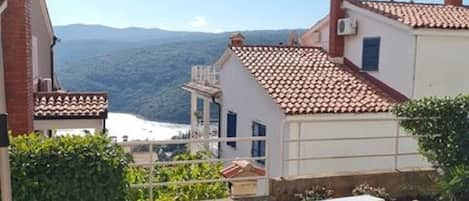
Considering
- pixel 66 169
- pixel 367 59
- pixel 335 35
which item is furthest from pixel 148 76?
pixel 66 169

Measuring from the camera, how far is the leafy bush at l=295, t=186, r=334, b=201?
7.17m

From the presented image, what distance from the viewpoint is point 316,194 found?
7.27m

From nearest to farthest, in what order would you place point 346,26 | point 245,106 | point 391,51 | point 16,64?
point 16,64
point 391,51
point 346,26
point 245,106

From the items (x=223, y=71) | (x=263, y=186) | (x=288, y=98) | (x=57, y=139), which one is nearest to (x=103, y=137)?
(x=57, y=139)

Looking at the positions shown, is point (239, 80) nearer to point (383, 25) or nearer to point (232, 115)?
point (232, 115)

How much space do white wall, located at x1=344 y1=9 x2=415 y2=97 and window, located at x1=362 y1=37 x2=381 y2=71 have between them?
0.53ft

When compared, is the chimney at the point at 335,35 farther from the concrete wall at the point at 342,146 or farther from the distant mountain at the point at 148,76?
the distant mountain at the point at 148,76

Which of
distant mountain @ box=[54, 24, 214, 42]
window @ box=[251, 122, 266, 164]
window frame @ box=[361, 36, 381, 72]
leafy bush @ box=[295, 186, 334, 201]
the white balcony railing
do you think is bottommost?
window @ box=[251, 122, 266, 164]

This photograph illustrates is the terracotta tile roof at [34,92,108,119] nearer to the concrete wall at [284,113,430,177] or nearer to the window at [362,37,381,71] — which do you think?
the concrete wall at [284,113,430,177]

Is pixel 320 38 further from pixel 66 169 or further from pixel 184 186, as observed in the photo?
pixel 66 169

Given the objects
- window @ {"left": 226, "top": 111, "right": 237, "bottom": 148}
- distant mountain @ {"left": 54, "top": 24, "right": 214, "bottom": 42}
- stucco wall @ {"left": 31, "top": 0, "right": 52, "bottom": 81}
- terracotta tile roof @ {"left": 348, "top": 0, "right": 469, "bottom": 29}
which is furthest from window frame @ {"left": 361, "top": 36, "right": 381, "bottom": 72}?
distant mountain @ {"left": 54, "top": 24, "right": 214, "bottom": 42}

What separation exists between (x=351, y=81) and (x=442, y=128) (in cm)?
735

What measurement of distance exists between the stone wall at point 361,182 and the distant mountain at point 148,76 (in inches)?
1142

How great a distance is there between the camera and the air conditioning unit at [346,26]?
52.5 ft
